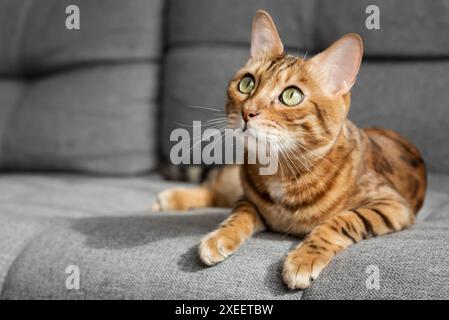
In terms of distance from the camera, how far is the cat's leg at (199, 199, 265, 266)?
103 cm

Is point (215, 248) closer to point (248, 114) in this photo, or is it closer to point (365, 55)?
point (248, 114)

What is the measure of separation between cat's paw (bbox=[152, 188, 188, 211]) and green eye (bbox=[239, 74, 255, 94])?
1.78 ft

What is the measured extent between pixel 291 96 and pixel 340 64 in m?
0.13

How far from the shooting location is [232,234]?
1092 mm

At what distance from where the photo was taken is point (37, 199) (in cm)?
174

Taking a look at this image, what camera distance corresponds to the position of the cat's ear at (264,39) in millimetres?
1224

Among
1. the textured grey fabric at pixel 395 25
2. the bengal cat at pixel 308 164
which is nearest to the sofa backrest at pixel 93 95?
the textured grey fabric at pixel 395 25

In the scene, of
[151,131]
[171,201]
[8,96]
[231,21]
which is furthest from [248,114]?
[8,96]

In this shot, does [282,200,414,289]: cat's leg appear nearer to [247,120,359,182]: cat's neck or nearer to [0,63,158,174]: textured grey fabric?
[247,120,359,182]: cat's neck
